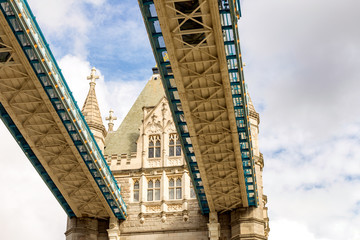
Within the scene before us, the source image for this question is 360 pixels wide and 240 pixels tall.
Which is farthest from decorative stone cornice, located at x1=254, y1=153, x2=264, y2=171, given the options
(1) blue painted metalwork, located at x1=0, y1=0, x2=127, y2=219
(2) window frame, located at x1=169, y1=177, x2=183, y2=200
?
(1) blue painted metalwork, located at x1=0, y1=0, x2=127, y2=219

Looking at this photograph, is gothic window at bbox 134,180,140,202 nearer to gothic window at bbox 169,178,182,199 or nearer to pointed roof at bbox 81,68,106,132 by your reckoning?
gothic window at bbox 169,178,182,199

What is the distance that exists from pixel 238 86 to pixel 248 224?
522 inches

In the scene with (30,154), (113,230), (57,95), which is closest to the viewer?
(57,95)

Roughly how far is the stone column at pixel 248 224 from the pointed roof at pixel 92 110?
1385cm

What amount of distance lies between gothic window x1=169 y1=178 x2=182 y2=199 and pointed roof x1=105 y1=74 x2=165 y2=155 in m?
5.20

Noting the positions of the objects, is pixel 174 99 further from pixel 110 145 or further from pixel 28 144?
pixel 110 145

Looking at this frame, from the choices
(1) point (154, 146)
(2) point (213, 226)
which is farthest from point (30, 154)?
(2) point (213, 226)

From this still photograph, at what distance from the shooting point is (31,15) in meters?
30.1

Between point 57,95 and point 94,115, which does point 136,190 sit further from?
point 57,95

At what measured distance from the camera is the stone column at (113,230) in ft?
152

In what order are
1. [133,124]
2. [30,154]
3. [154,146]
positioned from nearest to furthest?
[30,154]
[154,146]
[133,124]

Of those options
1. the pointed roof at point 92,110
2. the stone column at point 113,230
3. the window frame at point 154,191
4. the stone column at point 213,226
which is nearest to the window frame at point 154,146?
the window frame at point 154,191

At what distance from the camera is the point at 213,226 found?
45.3 metres


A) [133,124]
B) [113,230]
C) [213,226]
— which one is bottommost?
[213,226]
